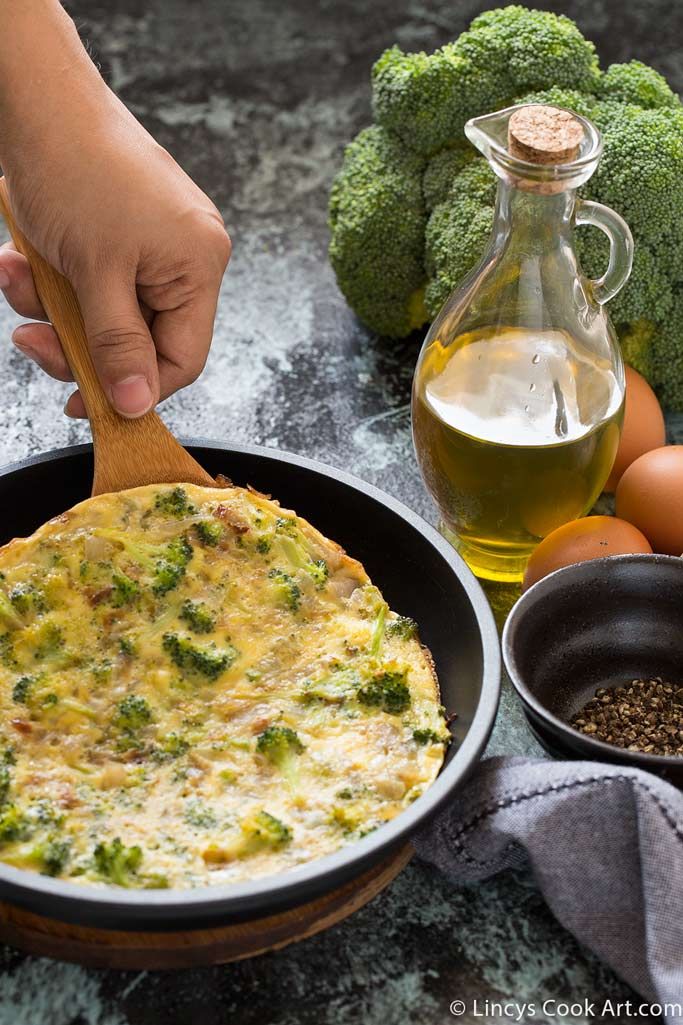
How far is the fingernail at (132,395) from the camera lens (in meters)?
2.06

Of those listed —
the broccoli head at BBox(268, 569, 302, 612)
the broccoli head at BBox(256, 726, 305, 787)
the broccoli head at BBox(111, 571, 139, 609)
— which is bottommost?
the broccoli head at BBox(256, 726, 305, 787)

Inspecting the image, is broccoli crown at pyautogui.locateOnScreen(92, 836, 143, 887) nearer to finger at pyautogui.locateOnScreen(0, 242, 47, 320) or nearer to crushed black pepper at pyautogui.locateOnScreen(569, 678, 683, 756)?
crushed black pepper at pyautogui.locateOnScreen(569, 678, 683, 756)

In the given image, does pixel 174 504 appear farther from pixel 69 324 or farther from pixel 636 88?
pixel 636 88

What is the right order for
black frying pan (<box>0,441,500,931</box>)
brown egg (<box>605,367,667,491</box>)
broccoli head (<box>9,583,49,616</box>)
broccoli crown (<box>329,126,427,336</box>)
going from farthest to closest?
1. broccoli crown (<box>329,126,427,336</box>)
2. brown egg (<box>605,367,667,491</box>)
3. broccoli head (<box>9,583,49,616</box>)
4. black frying pan (<box>0,441,500,931</box>)

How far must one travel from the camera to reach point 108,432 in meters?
Result: 2.10

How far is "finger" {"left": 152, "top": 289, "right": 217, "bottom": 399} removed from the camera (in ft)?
7.32

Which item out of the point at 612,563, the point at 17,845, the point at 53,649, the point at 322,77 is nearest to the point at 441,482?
the point at 612,563

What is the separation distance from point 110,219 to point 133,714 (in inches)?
33.3

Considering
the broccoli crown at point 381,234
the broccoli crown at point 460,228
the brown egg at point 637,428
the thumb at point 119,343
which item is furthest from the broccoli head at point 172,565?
the broccoli crown at point 381,234

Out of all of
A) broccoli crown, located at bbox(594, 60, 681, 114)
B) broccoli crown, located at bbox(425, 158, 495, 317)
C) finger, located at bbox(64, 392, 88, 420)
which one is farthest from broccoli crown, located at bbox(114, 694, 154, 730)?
broccoli crown, located at bbox(594, 60, 681, 114)

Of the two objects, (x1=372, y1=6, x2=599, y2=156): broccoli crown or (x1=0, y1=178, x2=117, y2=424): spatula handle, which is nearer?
(x1=0, y1=178, x2=117, y2=424): spatula handle

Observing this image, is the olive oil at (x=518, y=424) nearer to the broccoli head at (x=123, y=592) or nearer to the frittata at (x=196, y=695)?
the frittata at (x=196, y=695)

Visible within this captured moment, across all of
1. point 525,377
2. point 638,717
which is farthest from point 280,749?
point 525,377

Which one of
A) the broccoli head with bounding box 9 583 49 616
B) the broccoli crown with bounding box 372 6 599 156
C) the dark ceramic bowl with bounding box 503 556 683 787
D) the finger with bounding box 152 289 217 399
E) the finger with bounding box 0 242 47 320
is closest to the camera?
the broccoli head with bounding box 9 583 49 616
